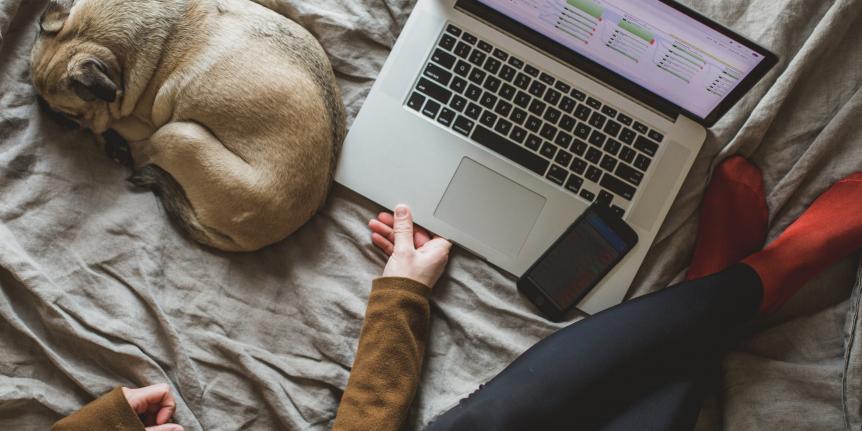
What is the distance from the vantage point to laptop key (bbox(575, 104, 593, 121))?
1.20m

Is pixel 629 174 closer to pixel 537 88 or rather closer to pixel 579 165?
pixel 579 165

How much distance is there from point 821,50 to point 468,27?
695 millimetres

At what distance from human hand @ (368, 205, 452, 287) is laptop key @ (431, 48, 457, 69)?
282 mm

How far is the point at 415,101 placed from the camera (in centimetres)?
120

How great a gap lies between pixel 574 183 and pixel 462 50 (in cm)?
33

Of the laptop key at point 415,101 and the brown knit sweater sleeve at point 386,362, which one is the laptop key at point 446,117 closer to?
the laptop key at point 415,101

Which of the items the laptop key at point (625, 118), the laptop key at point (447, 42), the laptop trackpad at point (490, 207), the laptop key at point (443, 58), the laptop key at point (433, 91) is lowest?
the laptop trackpad at point (490, 207)

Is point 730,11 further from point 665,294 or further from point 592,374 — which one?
point 592,374

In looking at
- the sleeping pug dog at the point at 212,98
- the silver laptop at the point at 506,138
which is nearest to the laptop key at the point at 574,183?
the silver laptop at the point at 506,138

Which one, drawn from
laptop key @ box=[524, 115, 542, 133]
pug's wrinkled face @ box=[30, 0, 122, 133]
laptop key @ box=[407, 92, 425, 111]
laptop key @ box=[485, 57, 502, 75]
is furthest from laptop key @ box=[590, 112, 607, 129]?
pug's wrinkled face @ box=[30, 0, 122, 133]

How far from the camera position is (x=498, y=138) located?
3.94ft

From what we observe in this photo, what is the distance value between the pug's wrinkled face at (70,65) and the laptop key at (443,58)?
59 centimetres

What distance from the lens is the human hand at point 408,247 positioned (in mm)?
1198

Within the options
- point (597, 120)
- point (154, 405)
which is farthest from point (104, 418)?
point (597, 120)
